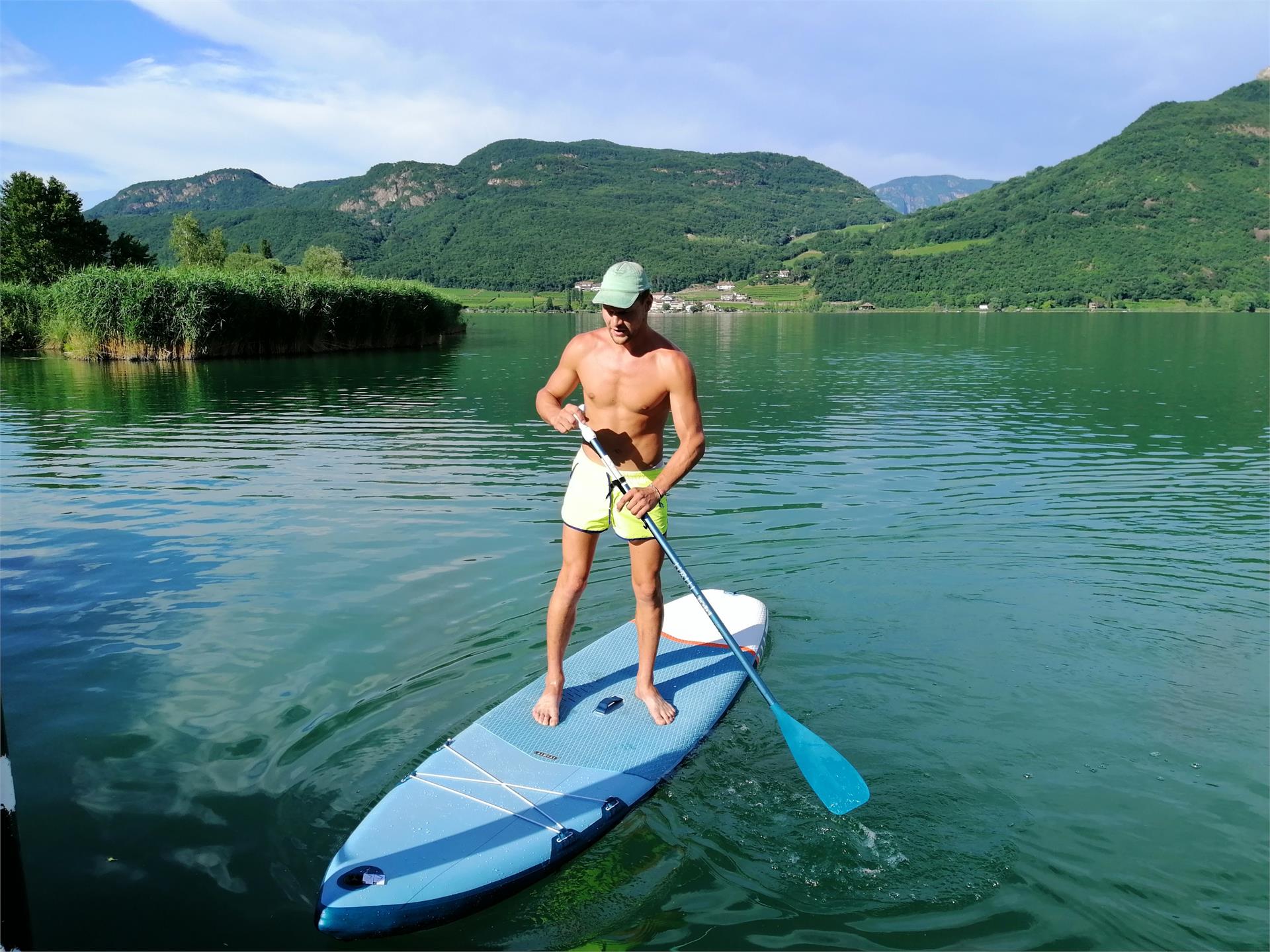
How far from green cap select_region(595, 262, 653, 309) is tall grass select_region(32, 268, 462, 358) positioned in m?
30.5

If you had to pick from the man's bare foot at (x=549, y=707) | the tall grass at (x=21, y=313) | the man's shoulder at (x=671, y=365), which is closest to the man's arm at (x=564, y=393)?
the man's shoulder at (x=671, y=365)

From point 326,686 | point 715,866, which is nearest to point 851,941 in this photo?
point 715,866

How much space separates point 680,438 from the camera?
4.75 m

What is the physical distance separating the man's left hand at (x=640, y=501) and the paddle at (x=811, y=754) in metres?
0.08

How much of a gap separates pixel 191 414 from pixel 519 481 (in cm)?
1045

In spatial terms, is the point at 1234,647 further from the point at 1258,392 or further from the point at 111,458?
the point at 1258,392

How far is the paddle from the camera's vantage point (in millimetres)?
4281

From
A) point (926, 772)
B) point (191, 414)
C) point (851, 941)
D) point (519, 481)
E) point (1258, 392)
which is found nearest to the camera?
point (851, 941)

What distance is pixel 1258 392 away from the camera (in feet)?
77.4

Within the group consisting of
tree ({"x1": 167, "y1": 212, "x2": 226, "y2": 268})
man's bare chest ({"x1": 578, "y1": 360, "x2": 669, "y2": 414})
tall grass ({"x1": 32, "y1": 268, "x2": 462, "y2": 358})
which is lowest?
man's bare chest ({"x1": 578, "y1": 360, "x2": 669, "y2": 414})

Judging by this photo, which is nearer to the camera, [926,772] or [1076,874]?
[1076,874]

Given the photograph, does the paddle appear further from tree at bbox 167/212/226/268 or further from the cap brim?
tree at bbox 167/212/226/268

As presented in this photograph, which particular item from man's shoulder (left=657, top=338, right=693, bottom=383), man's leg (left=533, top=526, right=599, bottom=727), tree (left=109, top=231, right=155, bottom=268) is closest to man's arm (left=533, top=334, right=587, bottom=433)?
man's shoulder (left=657, top=338, right=693, bottom=383)

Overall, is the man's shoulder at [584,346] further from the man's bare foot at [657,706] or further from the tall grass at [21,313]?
the tall grass at [21,313]
